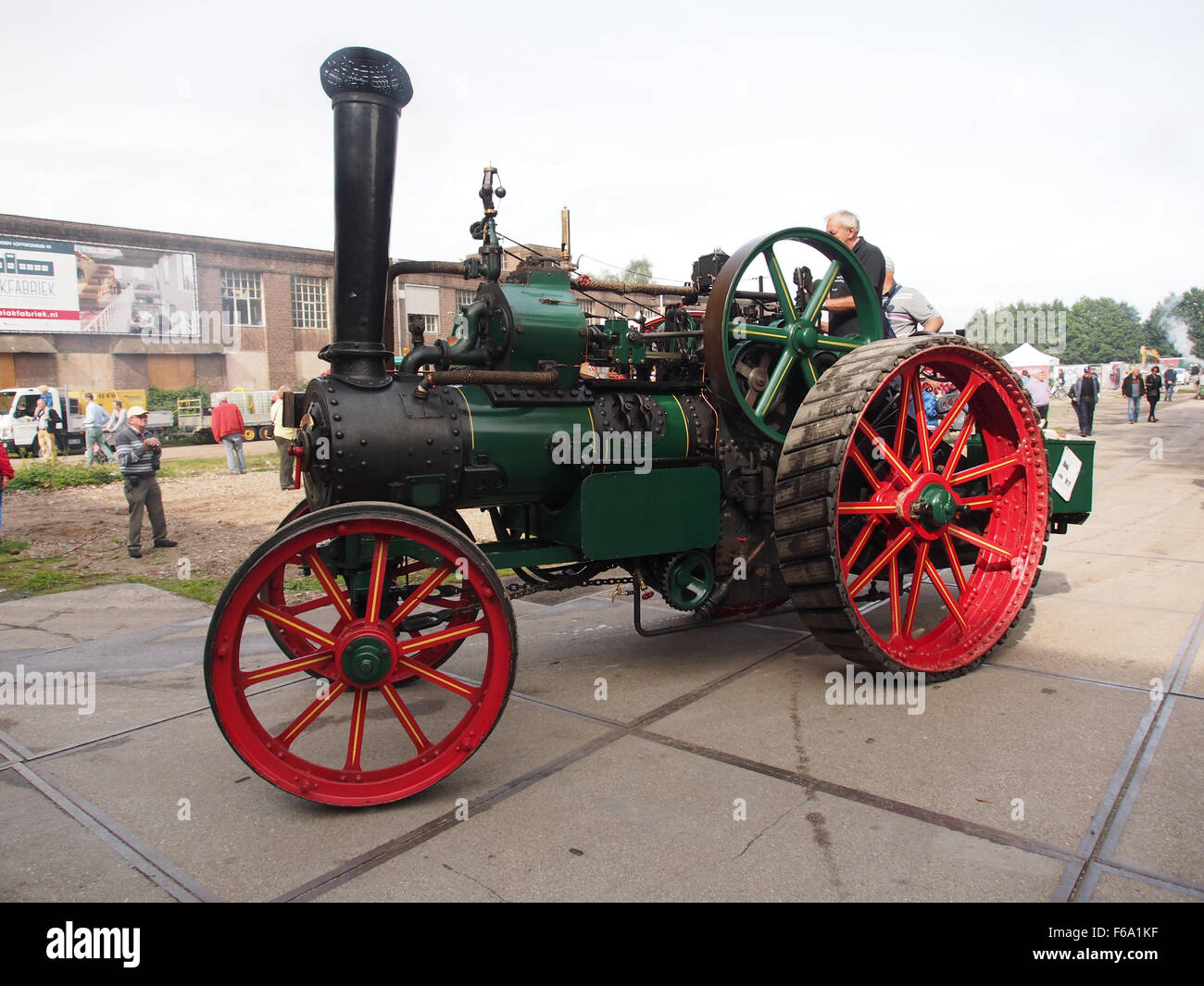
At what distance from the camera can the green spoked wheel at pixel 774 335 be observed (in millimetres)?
4145

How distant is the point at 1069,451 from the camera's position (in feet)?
16.9

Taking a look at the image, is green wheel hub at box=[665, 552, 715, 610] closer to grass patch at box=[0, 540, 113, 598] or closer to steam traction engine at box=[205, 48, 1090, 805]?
steam traction engine at box=[205, 48, 1090, 805]

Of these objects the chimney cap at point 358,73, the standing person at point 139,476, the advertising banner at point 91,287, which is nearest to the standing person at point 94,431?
the standing person at point 139,476

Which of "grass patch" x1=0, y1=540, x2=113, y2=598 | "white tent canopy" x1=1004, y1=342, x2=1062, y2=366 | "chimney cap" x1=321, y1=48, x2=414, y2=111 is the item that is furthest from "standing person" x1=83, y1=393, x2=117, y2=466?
"white tent canopy" x1=1004, y1=342, x2=1062, y2=366

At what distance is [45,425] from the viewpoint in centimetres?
2141

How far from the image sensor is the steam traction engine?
3.14m

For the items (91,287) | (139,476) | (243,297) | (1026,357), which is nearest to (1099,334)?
(1026,357)

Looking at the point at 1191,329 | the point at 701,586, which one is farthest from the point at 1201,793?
the point at 1191,329

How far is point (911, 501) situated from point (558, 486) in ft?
5.70

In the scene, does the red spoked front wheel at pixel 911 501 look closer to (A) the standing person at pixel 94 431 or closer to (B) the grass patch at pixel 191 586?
(B) the grass patch at pixel 191 586

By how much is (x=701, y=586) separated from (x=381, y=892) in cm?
225

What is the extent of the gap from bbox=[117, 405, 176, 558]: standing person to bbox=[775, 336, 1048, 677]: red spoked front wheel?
7.21 metres

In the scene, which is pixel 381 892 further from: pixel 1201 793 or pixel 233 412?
pixel 233 412

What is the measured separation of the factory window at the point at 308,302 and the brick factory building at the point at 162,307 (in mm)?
44
